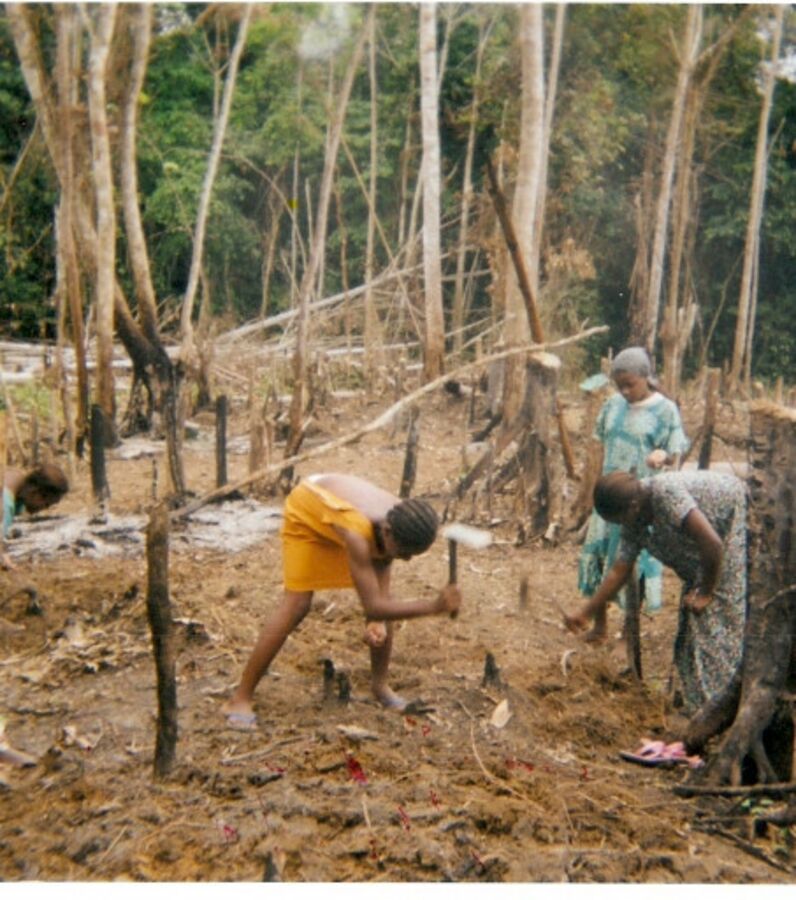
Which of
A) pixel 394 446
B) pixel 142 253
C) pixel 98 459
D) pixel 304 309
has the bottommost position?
pixel 394 446

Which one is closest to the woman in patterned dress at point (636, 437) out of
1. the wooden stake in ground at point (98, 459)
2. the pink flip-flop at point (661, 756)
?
the pink flip-flop at point (661, 756)

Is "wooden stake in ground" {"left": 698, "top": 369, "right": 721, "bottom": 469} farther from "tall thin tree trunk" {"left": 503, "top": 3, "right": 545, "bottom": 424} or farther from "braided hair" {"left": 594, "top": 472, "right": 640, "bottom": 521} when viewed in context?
"braided hair" {"left": 594, "top": 472, "right": 640, "bottom": 521}

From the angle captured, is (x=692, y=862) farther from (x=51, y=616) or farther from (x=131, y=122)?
(x=131, y=122)

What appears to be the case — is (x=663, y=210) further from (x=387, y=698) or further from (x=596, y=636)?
(x=387, y=698)

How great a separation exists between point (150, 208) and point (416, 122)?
15.4ft

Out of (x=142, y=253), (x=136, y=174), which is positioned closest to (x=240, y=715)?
(x=142, y=253)

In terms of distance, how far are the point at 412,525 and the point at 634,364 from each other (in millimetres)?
1684

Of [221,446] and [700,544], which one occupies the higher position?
[700,544]

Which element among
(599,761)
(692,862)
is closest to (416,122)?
(599,761)

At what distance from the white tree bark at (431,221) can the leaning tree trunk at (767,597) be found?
19.2ft

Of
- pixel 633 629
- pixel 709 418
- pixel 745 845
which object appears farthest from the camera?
pixel 709 418

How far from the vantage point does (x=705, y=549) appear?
3535 millimetres

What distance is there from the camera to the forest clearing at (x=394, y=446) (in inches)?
117

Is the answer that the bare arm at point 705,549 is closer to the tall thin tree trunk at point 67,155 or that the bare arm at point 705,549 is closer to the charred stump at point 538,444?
the charred stump at point 538,444
